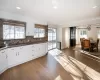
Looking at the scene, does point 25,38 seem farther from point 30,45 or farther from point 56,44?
point 56,44

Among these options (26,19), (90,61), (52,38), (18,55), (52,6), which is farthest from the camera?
(52,38)

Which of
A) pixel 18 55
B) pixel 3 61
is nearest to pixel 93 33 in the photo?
pixel 18 55

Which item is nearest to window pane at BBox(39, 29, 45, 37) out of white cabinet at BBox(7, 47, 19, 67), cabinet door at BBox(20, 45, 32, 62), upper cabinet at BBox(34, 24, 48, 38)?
upper cabinet at BBox(34, 24, 48, 38)

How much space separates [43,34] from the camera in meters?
6.37

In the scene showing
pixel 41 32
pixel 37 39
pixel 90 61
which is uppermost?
pixel 41 32

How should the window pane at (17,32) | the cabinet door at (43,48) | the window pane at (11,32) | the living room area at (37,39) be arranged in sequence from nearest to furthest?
the living room area at (37,39)
the window pane at (11,32)
the window pane at (17,32)
the cabinet door at (43,48)

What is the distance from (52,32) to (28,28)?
3242 mm

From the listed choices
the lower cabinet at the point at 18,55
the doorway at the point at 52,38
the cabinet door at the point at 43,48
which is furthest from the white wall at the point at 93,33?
the lower cabinet at the point at 18,55

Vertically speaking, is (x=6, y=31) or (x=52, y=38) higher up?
(x=6, y=31)

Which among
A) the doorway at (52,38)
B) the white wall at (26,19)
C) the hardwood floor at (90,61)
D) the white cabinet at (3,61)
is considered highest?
the white wall at (26,19)

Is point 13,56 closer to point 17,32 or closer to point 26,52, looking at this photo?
point 26,52

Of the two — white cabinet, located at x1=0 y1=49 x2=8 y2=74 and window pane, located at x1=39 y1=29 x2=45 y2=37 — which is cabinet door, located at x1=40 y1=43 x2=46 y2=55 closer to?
window pane, located at x1=39 y1=29 x2=45 y2=37

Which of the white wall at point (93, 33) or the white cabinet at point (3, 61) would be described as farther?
the white wall at point (93, 33)

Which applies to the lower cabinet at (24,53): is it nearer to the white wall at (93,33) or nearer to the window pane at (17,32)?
the window pane at (17,32)
